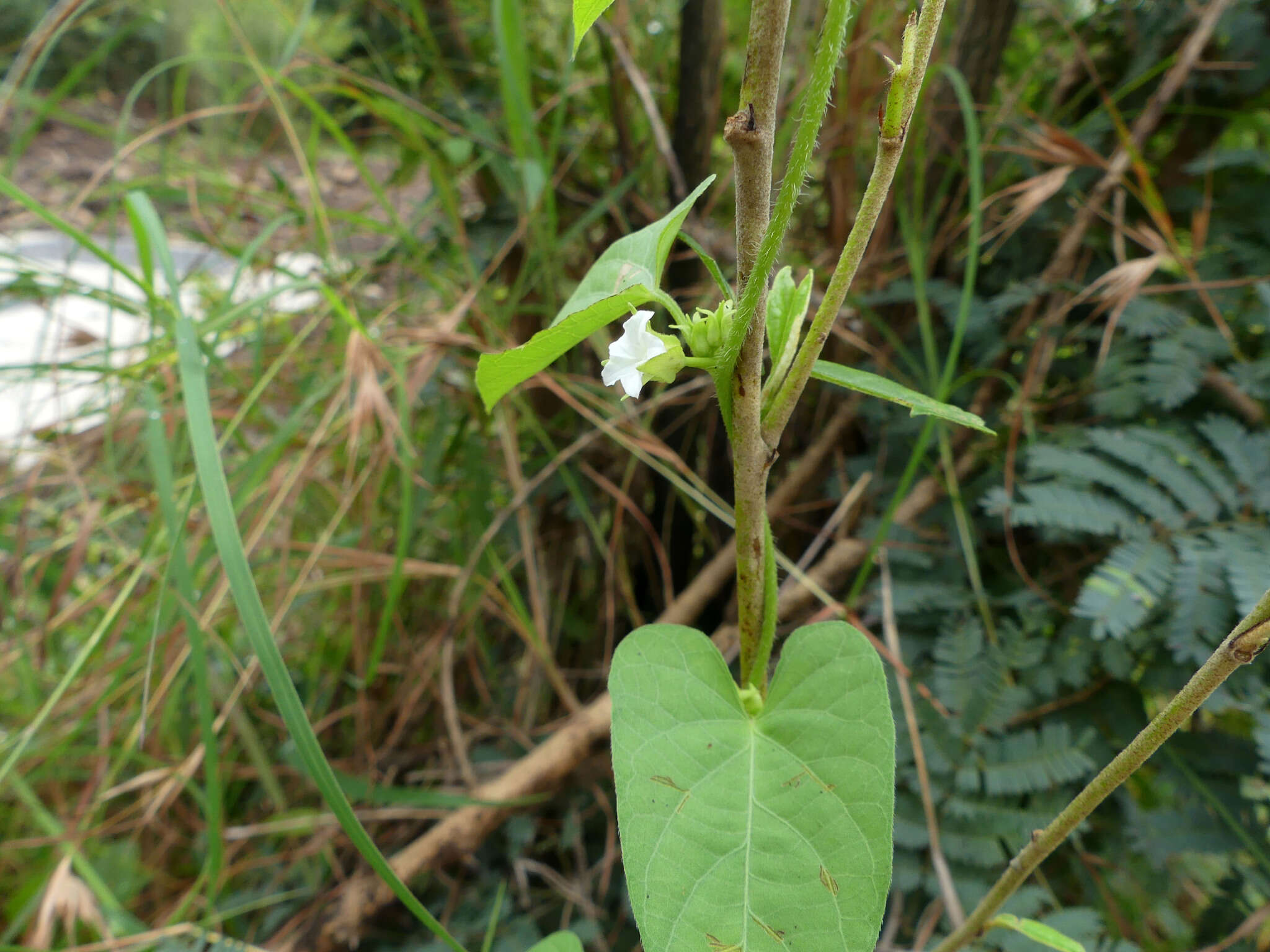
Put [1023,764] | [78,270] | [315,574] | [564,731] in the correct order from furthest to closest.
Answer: [78,270] < [315,574] < [564,731] < [1023,764]

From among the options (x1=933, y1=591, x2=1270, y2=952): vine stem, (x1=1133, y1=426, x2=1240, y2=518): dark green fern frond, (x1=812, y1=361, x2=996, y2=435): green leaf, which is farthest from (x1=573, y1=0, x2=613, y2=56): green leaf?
(x1=1133, y1=426, x2=1240, y2=518): dark green fern frond

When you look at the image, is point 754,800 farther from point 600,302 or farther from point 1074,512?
point 1074,512

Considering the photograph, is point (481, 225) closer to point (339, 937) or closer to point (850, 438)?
point (850, 438)

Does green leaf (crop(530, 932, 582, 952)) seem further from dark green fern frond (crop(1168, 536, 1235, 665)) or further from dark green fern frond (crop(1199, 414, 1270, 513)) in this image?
dark green fern frond (crop(1199, 414, 1270, 513))

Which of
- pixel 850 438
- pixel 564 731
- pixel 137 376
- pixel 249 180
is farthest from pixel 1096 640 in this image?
pixel 249 180

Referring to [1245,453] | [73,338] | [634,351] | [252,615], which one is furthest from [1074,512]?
[73,338]

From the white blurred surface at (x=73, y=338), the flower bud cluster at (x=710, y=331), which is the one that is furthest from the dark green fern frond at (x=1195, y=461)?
the white blurred surface at (x=73, y=338)

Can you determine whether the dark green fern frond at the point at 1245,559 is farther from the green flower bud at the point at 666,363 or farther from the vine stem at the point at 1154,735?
the green flower bud at the point at 666,363
